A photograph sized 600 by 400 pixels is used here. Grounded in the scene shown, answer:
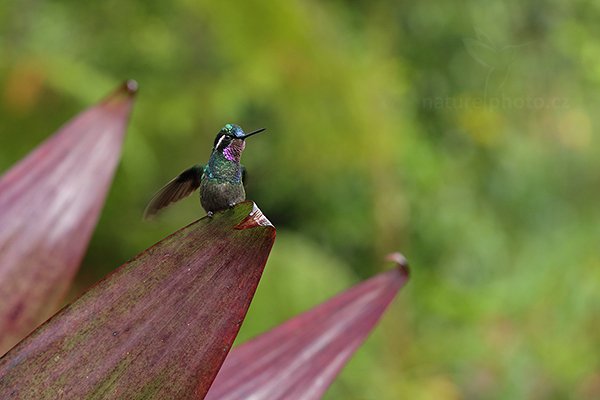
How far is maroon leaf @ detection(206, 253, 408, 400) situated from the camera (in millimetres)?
338

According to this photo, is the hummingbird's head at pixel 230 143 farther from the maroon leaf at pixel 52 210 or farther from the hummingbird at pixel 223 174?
the maroon leaf at pixel 52 210

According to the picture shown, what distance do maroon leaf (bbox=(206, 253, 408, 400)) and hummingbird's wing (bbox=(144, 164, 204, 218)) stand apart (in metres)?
0.07

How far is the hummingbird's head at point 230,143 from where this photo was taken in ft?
1.01

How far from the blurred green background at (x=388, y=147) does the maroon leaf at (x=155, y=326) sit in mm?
1347

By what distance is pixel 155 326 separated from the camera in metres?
0.25

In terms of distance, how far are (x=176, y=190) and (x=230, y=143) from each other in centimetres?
5

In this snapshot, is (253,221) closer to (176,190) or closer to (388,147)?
(176,190)

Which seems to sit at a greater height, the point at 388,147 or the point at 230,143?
the point at 388,147

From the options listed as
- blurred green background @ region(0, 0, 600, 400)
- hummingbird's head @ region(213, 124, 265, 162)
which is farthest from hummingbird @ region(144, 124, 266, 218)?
blurred green background @ region(0, 0, 600, 400)

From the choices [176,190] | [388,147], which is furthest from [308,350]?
[388,147]

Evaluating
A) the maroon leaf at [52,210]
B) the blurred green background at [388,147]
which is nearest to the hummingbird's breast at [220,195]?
the maroon leaf at [52,210]

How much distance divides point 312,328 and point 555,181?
231cm

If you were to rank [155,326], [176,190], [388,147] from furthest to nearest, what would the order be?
[388,147] < [176,190] < [155,326]

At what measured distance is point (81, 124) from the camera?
1.36 feet
